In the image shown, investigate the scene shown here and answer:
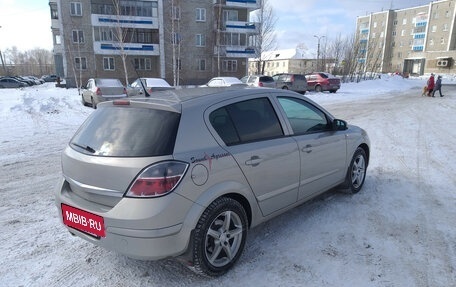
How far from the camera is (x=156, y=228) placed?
8.14 feet

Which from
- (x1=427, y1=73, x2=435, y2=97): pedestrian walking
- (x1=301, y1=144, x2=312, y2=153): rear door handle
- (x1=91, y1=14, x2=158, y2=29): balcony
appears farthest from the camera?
(x1=91, y1=14, x2=158, y2=29): balcony

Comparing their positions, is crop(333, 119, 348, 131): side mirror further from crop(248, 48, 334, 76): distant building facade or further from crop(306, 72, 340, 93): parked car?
crop(248, 48, 334, 76): distant building facade

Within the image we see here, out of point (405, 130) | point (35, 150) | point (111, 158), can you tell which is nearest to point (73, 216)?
point (111, 158)

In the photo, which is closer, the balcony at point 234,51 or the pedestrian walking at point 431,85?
the pedestrian walking at point 431,85

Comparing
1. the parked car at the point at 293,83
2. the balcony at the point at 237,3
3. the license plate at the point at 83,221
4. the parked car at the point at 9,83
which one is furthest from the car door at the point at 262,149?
the parked car at the point at 9,83

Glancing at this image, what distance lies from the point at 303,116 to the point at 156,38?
130 feet

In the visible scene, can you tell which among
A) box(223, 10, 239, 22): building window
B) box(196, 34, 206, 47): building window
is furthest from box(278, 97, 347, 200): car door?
box(223, 10, 239, 22): building window

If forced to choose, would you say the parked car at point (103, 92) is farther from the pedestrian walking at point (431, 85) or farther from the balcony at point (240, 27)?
the balcony at point (240, 27)

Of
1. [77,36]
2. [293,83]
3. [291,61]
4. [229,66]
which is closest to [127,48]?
[77,36]

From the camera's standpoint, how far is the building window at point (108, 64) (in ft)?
129

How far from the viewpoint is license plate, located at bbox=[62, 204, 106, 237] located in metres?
2.66

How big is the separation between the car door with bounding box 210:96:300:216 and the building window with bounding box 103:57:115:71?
3974 centimetres

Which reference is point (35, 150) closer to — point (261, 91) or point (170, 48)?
point (261, 91)

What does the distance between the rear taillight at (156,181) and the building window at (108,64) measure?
4049cm
